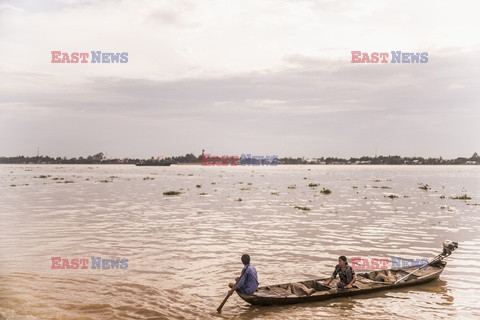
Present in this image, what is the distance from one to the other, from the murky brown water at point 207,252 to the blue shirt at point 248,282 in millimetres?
808

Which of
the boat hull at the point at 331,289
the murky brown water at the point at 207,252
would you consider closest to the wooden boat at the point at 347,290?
the boat hull at the point at 331,289

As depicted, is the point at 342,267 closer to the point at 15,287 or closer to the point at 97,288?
the point at 97,288

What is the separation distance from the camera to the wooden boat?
14117 mm

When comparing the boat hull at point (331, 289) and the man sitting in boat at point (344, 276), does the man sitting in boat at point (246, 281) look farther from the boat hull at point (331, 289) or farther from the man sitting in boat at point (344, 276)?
the man sitting in boat at point (344, 276)

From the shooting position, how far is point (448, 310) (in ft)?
47.4

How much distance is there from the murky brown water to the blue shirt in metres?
0.81

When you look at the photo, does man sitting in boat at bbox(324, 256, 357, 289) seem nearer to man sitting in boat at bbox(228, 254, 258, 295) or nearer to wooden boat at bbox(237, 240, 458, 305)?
wooden boat at bbox(237, 240, 458, 305)

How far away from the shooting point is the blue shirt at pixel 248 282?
45.1 ft

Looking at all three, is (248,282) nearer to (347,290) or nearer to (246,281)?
(246,281)

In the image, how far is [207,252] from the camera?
22.4 metres

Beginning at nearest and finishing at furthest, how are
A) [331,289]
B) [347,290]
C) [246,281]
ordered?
[246,281] < [331,289] < [347,290]

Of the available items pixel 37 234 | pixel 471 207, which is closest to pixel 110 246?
pixel 37 234

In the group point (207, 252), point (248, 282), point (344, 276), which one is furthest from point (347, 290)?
point (207, 252)

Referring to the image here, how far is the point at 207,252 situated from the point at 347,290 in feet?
30.6
